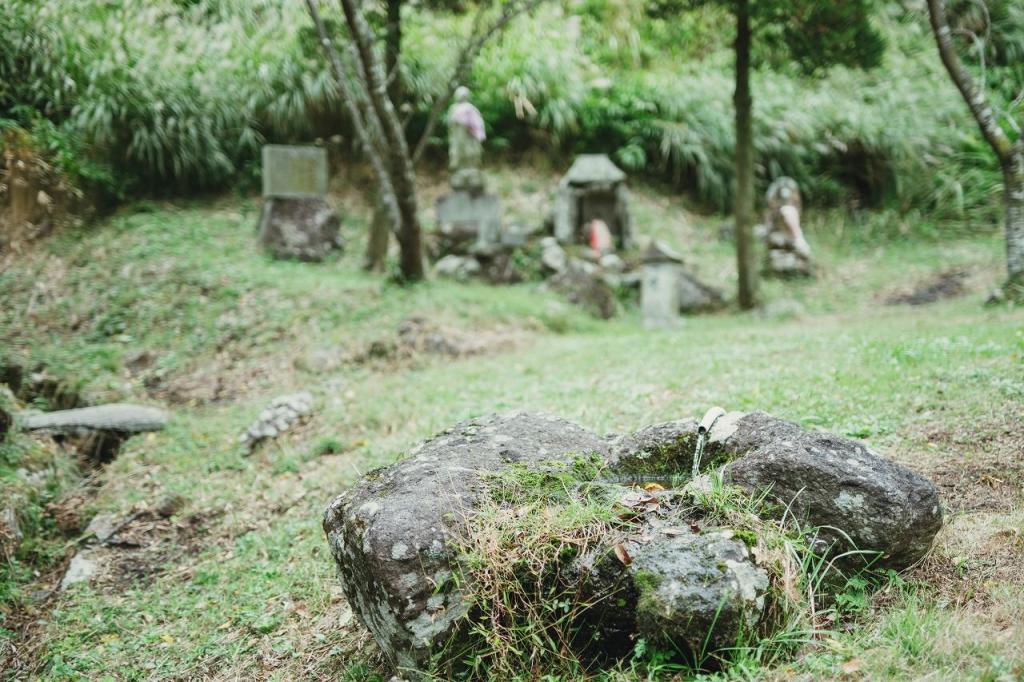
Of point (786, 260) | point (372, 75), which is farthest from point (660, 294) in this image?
point (372, 75)

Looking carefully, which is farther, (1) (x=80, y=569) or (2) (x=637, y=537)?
(1) (x=80, y=569)

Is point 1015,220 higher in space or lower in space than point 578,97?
lower

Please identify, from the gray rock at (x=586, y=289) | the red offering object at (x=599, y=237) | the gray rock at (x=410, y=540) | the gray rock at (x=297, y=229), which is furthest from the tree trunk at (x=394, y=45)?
the gray rock at (x=410, y=540)

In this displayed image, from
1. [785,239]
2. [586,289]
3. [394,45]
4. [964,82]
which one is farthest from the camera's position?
[785,239]

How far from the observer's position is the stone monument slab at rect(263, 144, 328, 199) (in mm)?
10906

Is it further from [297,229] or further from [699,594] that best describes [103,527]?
[297,229]

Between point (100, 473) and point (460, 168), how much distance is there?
7.76 m

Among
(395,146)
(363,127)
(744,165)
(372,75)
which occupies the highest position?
(372,75)

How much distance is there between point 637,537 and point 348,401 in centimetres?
436

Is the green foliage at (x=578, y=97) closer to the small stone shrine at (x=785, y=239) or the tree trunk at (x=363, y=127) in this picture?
the tree trunk at (x=363, y=127)

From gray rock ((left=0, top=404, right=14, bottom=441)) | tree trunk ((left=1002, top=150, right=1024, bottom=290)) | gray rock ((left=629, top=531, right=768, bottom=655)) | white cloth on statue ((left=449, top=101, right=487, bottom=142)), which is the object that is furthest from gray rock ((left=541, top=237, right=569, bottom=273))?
gray rock ((left=629, top=531, right=768, bottom=655))

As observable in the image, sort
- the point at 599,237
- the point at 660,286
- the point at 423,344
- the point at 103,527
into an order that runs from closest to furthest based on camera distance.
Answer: the point at 103,527 < the point at 423,344 < the point at 660,286 < the point at 599,237

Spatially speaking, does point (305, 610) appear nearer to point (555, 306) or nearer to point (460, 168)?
point (555, 306)

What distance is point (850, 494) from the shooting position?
2.75 m
